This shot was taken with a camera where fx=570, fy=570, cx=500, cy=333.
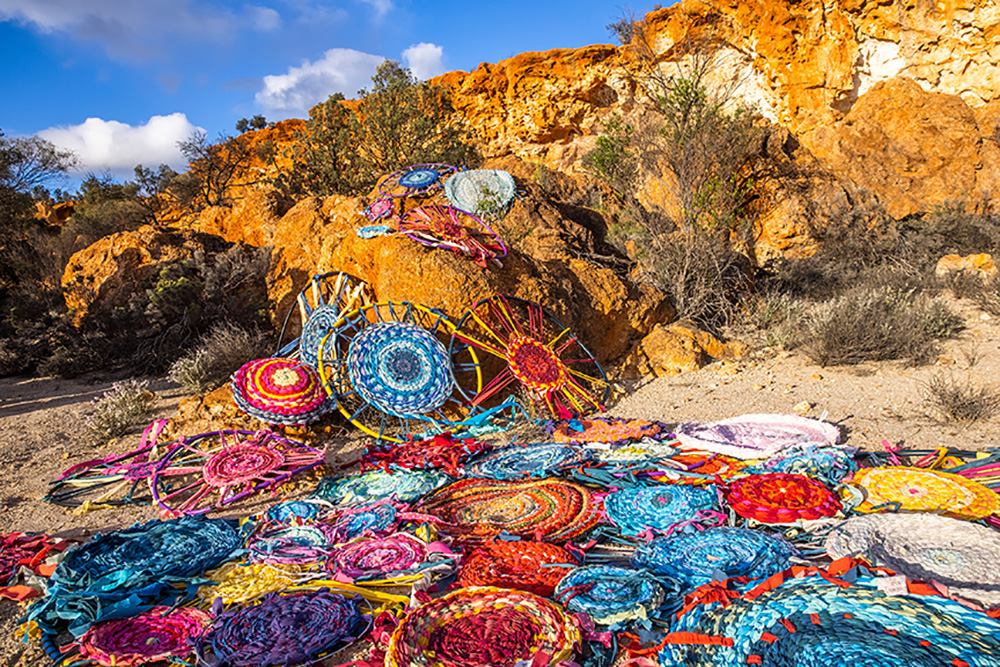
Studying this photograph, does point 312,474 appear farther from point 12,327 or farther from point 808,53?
Result: point 808,53

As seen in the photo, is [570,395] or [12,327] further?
[12,327]

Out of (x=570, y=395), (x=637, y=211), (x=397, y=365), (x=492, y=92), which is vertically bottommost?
(x=570, y=395)

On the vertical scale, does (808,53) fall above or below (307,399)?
above

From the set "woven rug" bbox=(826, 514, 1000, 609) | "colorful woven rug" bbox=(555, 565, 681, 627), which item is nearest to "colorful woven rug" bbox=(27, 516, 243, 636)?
"colorful woven rug" bbox=(555, 565, 681, 627)

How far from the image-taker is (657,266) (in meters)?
7.46

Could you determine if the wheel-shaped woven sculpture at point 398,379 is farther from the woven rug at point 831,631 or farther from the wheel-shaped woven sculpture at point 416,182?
the woven rug at point 831,631

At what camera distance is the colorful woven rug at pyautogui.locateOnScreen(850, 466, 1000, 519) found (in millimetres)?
2705

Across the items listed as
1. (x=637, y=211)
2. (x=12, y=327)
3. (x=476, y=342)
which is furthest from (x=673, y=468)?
(x=12, y=327)

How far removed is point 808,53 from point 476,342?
14128mm

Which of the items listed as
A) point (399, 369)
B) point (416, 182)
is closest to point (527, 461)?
point (399, 369)

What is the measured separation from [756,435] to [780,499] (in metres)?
1.08

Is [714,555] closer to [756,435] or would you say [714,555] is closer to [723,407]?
[756,435]

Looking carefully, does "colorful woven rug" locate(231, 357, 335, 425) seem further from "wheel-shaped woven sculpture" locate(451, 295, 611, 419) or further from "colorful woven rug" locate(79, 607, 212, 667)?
"colorful woven rug" locate(79, 607, 212, 667)

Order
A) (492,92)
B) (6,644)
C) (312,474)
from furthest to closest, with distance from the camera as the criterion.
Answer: (492,92), (312,474), (6,644)
